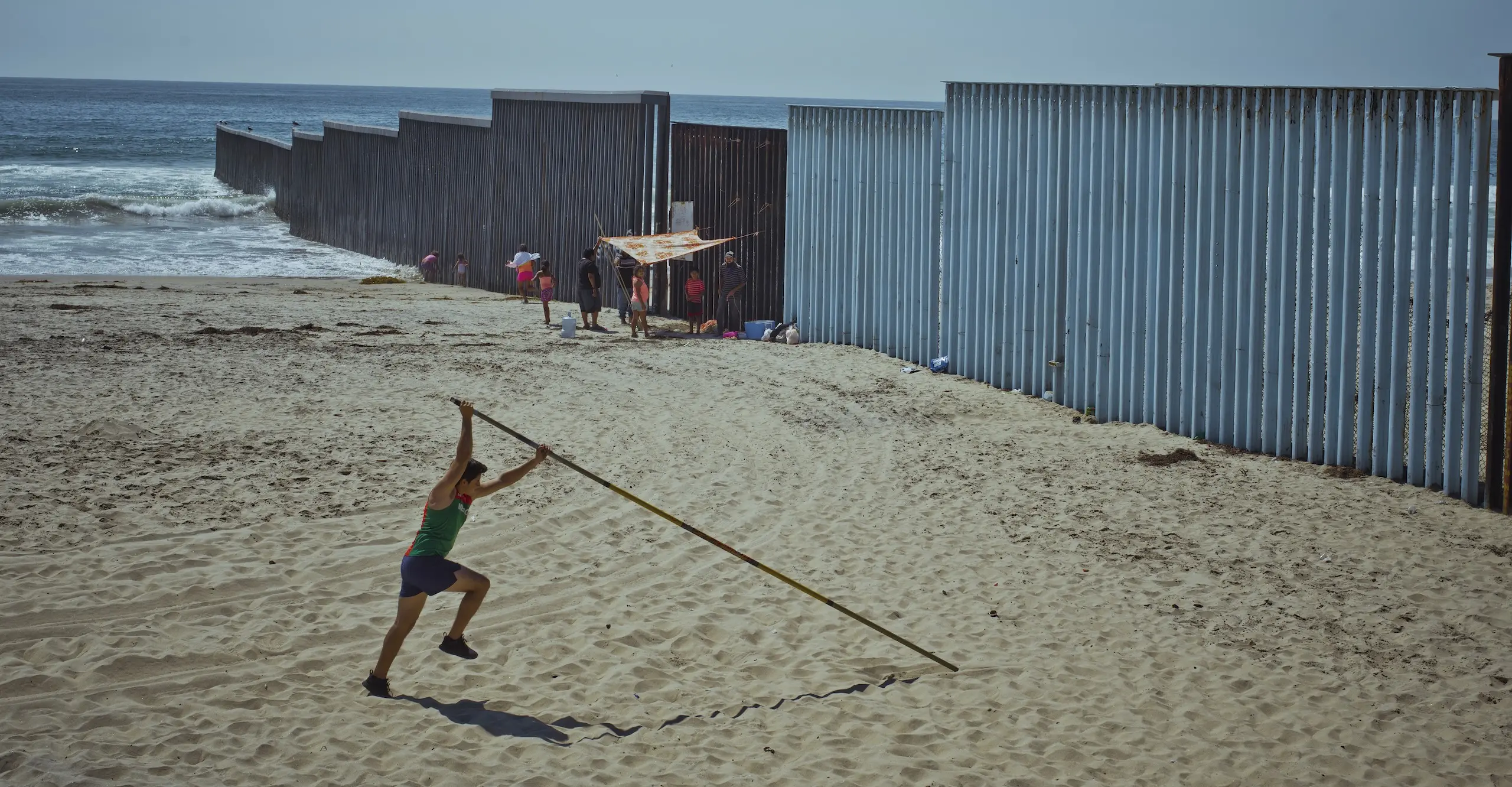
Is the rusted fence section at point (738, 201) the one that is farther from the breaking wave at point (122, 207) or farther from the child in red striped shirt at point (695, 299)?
the breaking wave at point (122, 207)

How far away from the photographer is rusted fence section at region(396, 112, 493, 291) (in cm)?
2528

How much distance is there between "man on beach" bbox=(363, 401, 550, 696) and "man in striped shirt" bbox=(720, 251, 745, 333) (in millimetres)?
11780

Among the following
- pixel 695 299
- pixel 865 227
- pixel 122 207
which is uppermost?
pixel 122 207

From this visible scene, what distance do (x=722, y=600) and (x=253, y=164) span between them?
40277 millimetres

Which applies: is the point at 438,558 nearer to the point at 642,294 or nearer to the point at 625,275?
the point at 642,294

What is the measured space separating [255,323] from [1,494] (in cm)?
897

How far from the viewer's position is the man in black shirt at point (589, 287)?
19.1 metres

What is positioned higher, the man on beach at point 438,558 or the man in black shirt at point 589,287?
the man in black shirt at point 589,287

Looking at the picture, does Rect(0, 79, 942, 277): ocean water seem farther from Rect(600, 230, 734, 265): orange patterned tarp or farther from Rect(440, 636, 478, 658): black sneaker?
Rect(440, 636, 478, 658): black sneaker

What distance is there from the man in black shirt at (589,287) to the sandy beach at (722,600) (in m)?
4.97

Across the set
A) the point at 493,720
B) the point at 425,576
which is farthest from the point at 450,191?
the point at 493,720

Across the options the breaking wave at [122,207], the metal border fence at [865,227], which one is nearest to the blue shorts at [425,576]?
the metal border fence at [865,227]

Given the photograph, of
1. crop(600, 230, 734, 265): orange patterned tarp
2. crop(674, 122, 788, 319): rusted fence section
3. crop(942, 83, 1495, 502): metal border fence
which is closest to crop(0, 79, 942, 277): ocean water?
crop(674, 122, 788, 319): rusted fence section

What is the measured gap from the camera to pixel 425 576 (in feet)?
23.1
